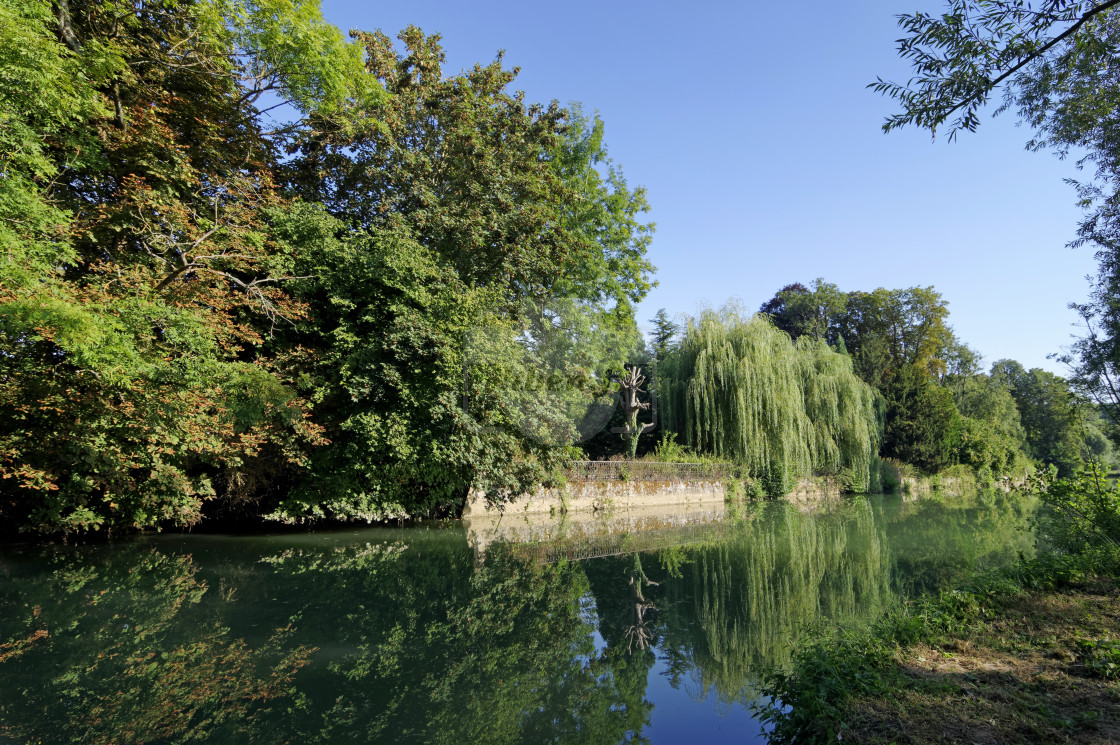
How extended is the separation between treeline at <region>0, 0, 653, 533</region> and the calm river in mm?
1987

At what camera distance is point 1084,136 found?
327 inches

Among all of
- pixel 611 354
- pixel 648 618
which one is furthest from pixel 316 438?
pixel 611 354

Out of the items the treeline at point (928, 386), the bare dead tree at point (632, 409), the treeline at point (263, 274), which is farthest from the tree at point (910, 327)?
the treeline at point (263, 274)

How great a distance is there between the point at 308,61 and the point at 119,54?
13.1ft

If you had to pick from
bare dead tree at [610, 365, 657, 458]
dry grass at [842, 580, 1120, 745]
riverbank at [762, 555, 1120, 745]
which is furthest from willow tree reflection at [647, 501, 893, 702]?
bare dead tree at [610, 365, 657, 458]

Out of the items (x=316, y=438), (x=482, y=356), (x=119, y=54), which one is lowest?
(x=316, y=438)

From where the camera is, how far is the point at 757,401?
20.3m

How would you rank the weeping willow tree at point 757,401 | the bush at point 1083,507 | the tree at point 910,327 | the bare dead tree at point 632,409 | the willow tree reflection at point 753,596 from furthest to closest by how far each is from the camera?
the tree at point 910,327 < the bare dead tree at point 632,409 < the weeping willow tree at point 757,401 < the bush at point 1083,507 < the willow tree reflection at point 753,596

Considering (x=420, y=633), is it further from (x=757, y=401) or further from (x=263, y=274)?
(x=757, y=401)

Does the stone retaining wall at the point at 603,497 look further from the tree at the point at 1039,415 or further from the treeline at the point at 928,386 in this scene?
Answer: the tree at the point at 1039,415

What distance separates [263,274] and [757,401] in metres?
15.9

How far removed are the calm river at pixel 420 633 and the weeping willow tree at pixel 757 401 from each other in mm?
9539

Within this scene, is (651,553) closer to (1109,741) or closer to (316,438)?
(316,438)

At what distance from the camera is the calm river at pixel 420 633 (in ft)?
12.2
